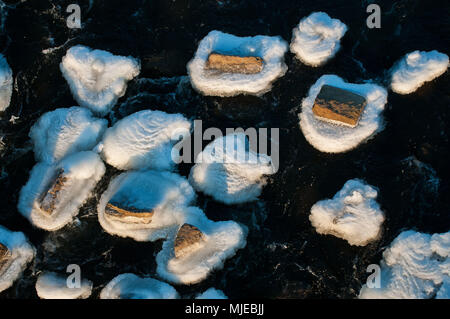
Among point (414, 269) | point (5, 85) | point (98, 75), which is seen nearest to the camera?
point (414, 269)

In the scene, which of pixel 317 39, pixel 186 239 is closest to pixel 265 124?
pixel 317 39

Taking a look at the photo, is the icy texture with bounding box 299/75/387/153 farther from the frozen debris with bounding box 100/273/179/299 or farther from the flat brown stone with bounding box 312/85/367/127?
the frozen debris with bounding box 100/273/179/299

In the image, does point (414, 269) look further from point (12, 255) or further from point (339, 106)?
point (12, 255)

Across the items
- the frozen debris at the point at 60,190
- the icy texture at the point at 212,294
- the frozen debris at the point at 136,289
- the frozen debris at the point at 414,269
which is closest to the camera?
the frozen debris at the point at 414,269

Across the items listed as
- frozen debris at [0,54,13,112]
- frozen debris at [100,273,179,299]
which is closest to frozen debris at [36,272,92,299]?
frozen debris at [100,273,179,299]

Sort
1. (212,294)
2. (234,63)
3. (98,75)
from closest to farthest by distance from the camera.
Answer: (212,294), (234,63), (98,75)

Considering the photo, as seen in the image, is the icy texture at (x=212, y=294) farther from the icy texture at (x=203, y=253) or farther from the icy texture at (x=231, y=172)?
the icy texture at (x=231, y=172)

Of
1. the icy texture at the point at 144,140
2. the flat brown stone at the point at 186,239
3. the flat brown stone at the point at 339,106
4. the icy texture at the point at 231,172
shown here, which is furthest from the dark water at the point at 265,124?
the flat brown stone at the point at 186,239
